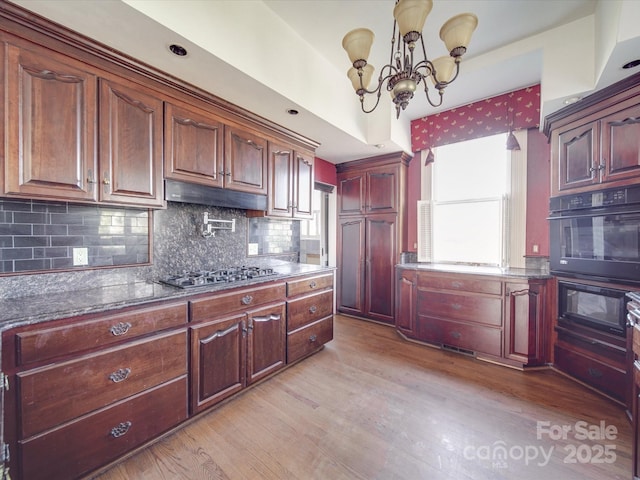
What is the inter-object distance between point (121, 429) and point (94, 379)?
353 mm

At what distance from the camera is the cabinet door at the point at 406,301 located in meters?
3.24

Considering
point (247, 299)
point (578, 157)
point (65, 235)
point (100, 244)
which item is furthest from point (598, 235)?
point (65, 235)

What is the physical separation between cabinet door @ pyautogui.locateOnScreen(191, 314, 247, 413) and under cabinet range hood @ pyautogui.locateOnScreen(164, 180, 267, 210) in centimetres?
97

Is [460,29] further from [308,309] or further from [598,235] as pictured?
[308,309]

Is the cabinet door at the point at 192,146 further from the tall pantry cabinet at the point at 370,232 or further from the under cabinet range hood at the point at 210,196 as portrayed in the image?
the tall pantry cabinet at the point at 370,232

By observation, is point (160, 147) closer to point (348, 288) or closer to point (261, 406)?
point (261, 406)

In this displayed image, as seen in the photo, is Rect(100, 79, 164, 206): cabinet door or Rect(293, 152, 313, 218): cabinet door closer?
Rect(100, 79, 164, 206): cabinet door

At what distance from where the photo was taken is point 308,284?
106 inches

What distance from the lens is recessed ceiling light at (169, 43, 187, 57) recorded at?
5.28ft

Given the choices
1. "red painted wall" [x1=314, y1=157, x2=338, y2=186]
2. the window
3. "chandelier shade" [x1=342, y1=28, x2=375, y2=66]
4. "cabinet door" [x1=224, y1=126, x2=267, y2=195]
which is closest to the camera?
"chandelier shade" [x1=342, y1=28, x2=375, y2=66]

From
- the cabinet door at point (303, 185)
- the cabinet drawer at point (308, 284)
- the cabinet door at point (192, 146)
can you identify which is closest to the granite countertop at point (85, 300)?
the cabinet drawer at point (308, 284)

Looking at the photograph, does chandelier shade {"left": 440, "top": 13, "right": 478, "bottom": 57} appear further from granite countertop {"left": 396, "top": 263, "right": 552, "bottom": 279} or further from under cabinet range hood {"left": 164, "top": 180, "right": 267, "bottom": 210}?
granite countertop {"left": 396, "top": 263, "right": 552, "bottom": 279}

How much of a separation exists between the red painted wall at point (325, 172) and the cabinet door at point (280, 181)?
3.51 ft

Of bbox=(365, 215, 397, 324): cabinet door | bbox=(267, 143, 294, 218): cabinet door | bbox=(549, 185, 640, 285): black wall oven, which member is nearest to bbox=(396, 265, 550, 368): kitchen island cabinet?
bbox=(549, 185, 640, 285): black wall oven
